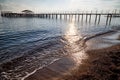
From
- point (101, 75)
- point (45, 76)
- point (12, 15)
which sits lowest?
point (45, 76)

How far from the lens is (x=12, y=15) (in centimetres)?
7262

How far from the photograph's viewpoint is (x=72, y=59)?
412 inches

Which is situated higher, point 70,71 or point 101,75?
point 101,75

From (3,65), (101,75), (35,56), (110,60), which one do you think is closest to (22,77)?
(3,65)

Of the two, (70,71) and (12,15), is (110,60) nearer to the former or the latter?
(70,71)

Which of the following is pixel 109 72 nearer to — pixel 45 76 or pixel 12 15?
pixel 45 76

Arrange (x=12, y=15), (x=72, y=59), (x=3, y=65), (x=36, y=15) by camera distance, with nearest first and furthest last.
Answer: (x=3, y=65)
(x=72, y=59)
(x=12, y=15)
(x=36, y=15)

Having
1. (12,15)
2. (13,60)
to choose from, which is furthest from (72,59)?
(12,15)

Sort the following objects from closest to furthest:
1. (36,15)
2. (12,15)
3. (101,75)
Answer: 1. (101,75)
2. (12,15)
3. (36,15)

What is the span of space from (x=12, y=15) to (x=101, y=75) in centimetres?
7399

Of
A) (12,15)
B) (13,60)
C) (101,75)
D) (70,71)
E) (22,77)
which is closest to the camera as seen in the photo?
(101,75)

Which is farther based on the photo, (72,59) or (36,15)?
(36,15)

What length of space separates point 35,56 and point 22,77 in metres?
3.72

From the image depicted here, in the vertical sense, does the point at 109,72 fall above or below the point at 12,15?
below
